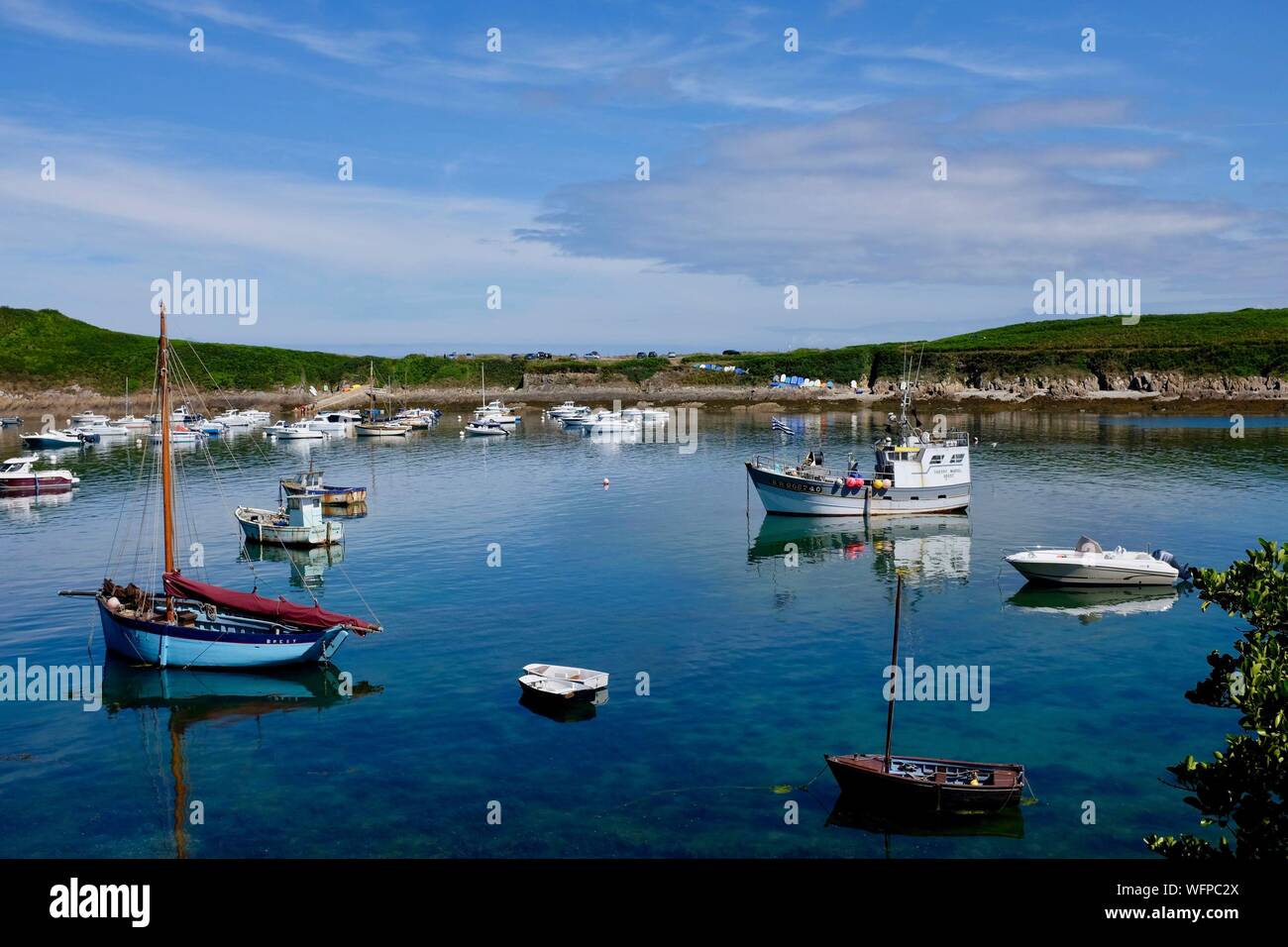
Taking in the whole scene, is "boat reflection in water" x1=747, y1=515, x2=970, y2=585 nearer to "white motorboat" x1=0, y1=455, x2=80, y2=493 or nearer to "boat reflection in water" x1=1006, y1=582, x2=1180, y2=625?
"boat reflection in water" x1=1006, y1=582, x2=1180, y2=625

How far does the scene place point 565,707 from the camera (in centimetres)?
3712

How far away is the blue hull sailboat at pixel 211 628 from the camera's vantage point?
41031 mm

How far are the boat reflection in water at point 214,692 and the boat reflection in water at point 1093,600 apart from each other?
34163mm

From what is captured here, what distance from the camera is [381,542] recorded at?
69.8 m

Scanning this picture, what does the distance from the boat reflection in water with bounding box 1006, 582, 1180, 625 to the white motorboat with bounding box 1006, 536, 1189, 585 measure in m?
0.45

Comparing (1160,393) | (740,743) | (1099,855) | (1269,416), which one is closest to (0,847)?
(740,743)

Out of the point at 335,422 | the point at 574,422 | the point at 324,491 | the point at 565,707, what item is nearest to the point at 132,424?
the point at 335,422

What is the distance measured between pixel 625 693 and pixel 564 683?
2617 mm

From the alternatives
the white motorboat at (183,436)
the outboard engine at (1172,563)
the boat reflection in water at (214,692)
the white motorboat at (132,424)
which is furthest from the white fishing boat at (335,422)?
the outboard engine at (1172,563)

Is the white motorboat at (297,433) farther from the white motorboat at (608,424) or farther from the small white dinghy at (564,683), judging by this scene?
the small white dinghy at (564,683)
